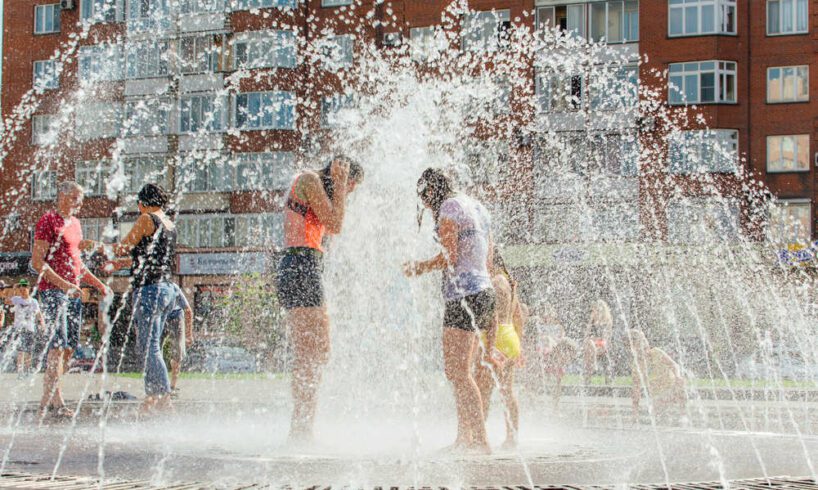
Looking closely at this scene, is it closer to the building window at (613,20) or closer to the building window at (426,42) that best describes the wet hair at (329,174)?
the building window at (426,42)

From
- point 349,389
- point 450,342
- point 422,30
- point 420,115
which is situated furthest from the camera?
point 422,30

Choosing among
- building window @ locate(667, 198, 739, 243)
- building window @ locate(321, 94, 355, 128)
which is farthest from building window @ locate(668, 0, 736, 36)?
building window @ locate(321, 94, 355, 128)

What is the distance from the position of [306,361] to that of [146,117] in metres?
45.4

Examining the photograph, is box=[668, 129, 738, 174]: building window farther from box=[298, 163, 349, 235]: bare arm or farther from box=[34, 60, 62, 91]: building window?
box=[298, 163, 349, 235]: bare arm

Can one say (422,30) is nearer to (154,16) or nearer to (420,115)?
(154,16)

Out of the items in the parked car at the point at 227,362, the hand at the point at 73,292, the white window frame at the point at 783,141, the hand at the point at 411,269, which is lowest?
the parked car at the point at 227,362

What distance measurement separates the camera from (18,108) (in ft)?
163

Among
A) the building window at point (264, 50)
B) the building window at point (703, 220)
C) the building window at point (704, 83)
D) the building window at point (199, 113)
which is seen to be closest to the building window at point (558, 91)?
the building window at point (704, 83)

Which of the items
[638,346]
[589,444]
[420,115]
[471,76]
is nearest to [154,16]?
[471,76]

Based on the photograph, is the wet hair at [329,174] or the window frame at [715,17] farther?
the window frame at [715,17]

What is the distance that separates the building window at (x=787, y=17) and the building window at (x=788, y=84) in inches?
59.3

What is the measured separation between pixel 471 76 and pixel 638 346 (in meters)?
27.8

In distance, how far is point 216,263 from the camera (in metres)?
43.7

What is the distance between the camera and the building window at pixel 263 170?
44000 millimetres
